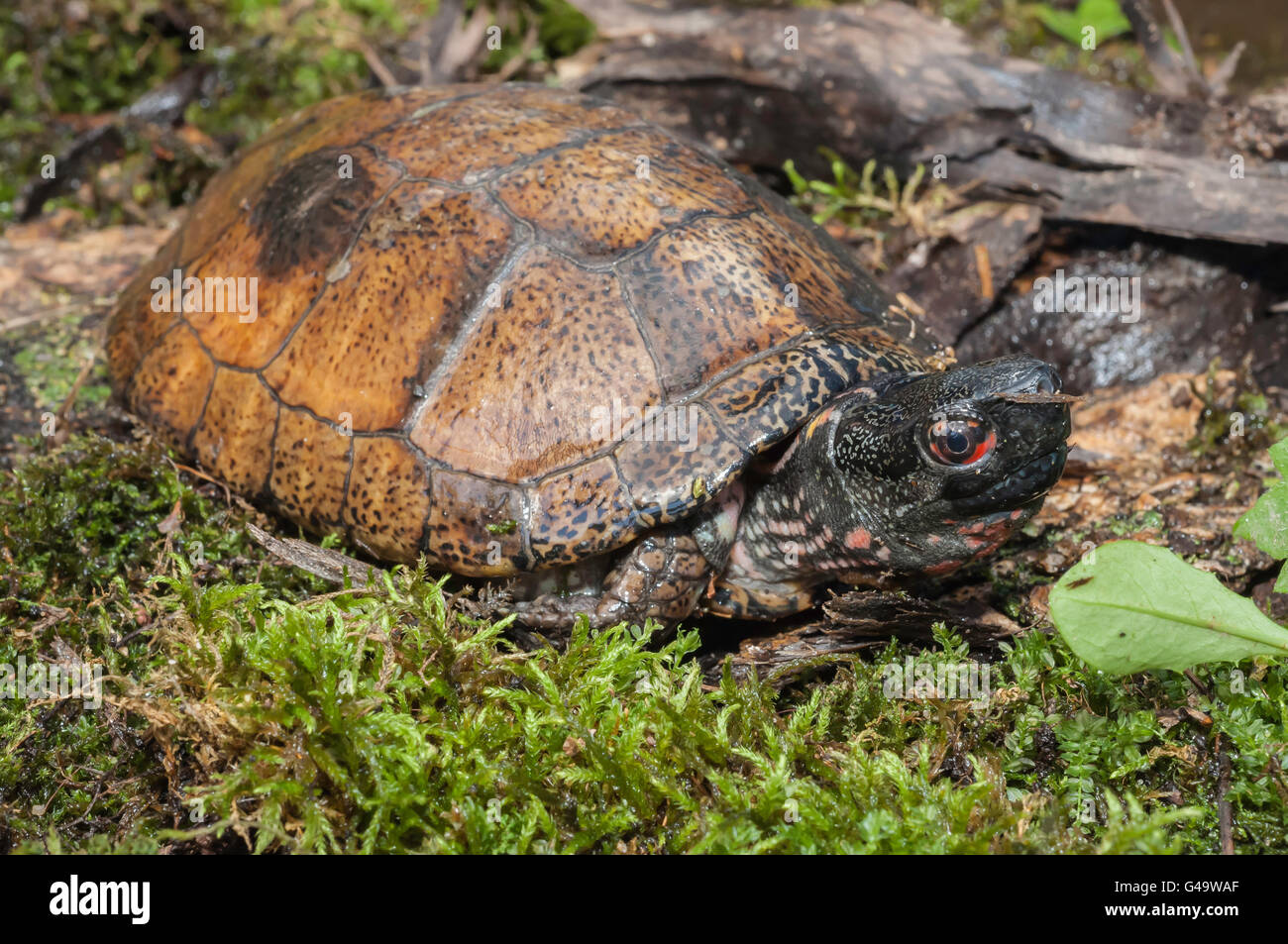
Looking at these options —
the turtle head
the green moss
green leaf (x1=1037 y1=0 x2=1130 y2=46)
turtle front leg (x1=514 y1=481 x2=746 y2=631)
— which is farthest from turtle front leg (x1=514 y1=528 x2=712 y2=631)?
green leaf (x1=1037 y1=0 x2=1130 y2=46)

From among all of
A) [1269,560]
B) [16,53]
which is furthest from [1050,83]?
[16,53]

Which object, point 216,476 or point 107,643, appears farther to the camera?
point 216,476

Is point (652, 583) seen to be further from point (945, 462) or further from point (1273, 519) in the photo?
point (1273, 519)

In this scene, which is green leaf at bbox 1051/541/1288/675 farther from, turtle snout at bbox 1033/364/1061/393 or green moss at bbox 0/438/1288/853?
turtle snout at bbox 1033/364/1061/393

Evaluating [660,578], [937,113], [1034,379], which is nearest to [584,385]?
[660,578]

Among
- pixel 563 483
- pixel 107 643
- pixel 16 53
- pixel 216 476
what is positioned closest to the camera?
pixel 563 483
